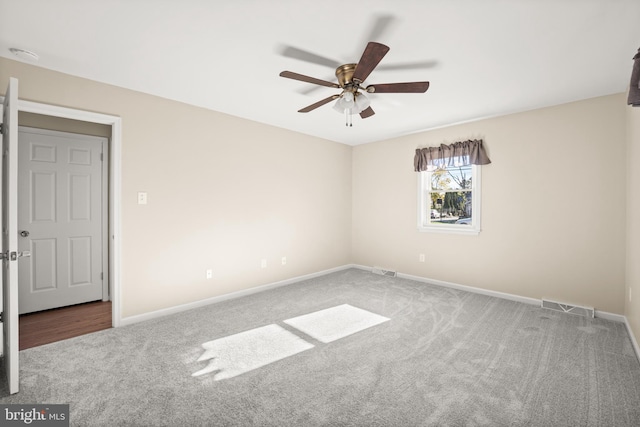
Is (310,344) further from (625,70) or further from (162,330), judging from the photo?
(625,70)

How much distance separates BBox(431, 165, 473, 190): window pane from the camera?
4430mm

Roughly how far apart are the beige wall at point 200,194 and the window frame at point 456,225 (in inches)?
65.5

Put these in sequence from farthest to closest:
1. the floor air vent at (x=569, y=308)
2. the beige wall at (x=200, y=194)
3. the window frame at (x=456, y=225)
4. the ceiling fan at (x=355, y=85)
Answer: the window frame at (x=456, y=225), the floor air vent at (x=569, y=308), the beige wall at (x=200, y=194), the ceiling fan at (x=355, y=85)

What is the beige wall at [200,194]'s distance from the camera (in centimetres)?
310

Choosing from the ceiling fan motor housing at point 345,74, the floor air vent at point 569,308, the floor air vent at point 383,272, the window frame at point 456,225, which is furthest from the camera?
the floor air vent at point 383,272

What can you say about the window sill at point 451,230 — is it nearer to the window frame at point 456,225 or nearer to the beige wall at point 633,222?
the window frame at point 456,225

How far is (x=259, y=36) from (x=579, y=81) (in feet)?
10.0

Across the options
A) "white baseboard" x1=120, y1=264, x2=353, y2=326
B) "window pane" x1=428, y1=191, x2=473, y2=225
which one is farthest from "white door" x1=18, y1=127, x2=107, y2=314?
"window pane" x1=428, y1=191, x2=473, y2=225

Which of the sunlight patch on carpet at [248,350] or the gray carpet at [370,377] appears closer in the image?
the gray carpet at [370,377]

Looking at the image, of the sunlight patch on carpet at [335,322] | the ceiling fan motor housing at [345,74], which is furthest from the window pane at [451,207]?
the ceiling fan motor housing at [345,74]

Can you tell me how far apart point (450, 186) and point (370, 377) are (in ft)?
11.1

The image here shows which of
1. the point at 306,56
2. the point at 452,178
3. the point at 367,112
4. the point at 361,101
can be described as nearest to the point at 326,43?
the point at 306,56

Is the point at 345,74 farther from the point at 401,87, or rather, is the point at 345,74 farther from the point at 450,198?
the point at 450,198

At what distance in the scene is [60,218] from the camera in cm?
361
